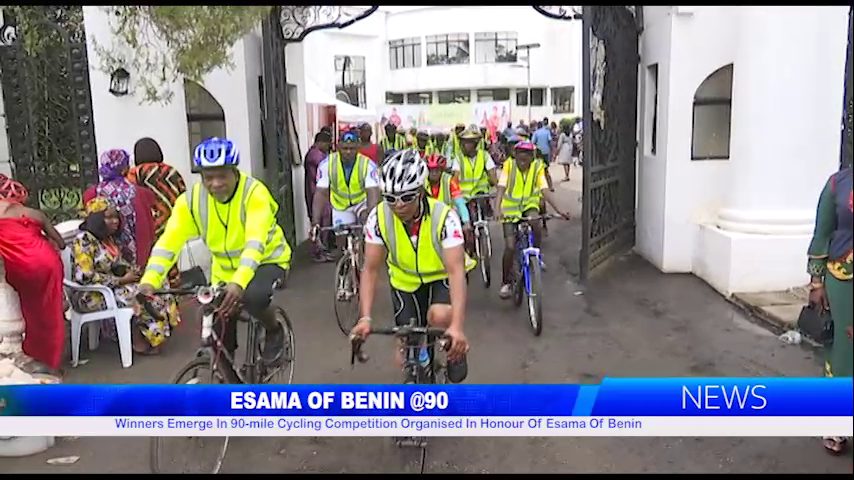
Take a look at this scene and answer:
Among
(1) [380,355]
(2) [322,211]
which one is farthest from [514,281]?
(1) [380,355]

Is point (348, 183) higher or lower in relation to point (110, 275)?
higher

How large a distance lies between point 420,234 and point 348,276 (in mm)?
1548

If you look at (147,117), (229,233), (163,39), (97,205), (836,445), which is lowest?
(836,445)

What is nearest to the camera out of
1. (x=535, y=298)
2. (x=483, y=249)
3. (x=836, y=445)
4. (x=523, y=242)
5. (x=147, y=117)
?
(x=836, y=445)

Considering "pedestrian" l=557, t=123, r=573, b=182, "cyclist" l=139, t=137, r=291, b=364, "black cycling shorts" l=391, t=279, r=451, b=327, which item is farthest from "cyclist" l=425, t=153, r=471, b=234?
"pedestrian" l=557, t=123, r=573, b=182

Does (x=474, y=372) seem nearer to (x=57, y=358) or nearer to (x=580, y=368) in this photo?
(x=580, y=368)

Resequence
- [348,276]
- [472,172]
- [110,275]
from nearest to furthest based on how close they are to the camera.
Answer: [110,275], [348,276], [472,172]

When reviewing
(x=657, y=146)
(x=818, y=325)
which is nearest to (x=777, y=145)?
(x=818, y=325)

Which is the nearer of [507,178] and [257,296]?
[257,296]

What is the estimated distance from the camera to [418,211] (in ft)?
9.21

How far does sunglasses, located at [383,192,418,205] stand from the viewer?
2.65 m

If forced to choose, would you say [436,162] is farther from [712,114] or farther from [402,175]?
[402,175]

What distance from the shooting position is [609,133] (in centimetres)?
589

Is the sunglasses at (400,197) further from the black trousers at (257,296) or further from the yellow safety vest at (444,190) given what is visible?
the yellow safety vest at (444,190)
